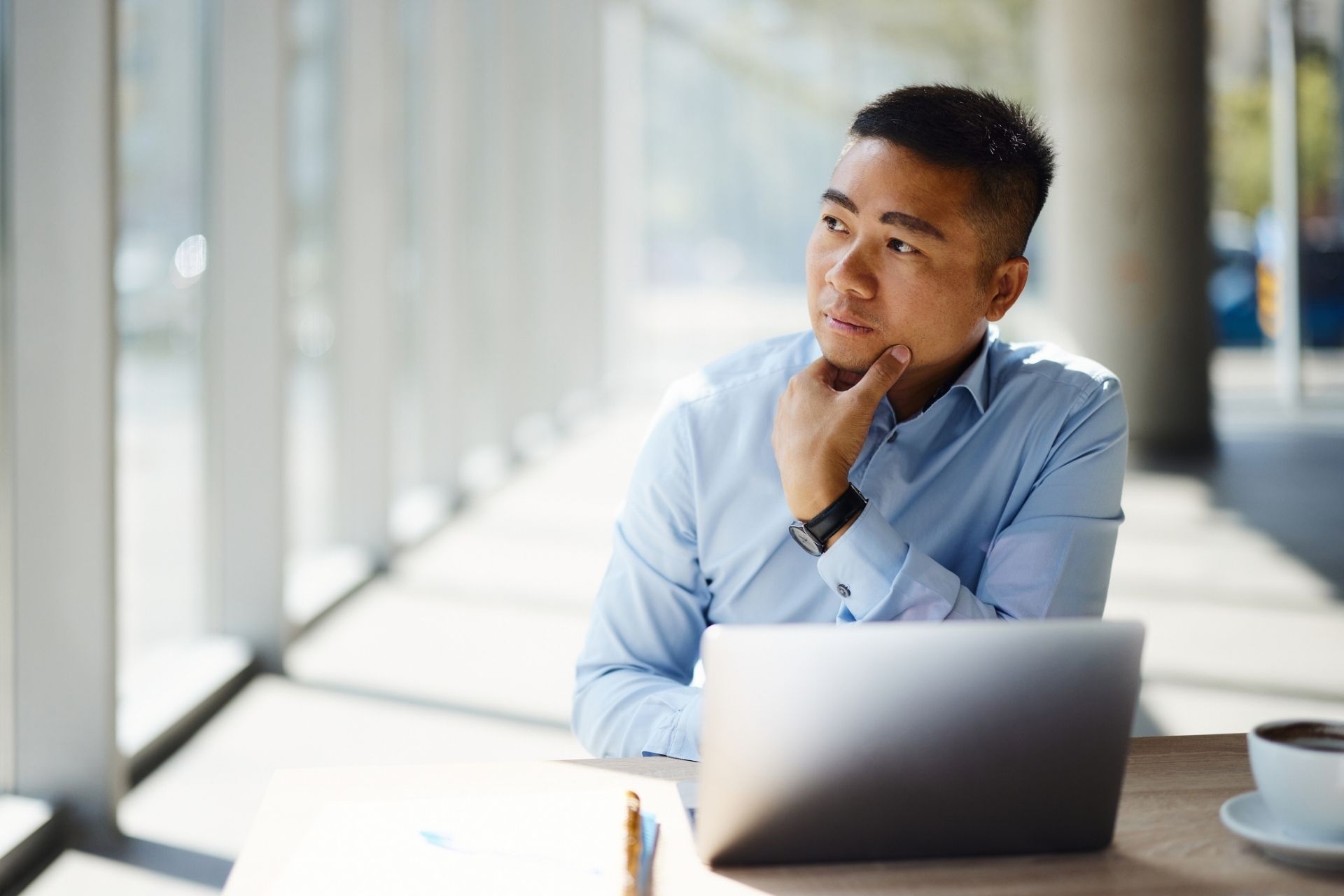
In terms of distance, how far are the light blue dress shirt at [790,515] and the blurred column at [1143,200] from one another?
23.5 feet

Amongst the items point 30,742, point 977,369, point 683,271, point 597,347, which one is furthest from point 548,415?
point 977,369

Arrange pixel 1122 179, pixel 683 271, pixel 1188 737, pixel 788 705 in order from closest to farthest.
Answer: pixel 788 705, pixel 1188 737, pixel 1122 179, pixel 683 271

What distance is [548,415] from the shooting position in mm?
9953

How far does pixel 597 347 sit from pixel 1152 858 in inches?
419

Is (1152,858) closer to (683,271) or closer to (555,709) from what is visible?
(555,709)

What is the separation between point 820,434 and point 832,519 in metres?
0.10

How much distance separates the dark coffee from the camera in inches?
40.0

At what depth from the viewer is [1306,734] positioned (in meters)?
1.03

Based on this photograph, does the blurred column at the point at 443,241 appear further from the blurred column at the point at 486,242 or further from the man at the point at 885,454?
the man at the point at 885,454

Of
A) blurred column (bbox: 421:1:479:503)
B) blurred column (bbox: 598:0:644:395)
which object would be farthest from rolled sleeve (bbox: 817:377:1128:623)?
blurred column (bbox: 598:0:644:395)

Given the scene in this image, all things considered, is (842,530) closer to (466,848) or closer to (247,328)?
(466,848)

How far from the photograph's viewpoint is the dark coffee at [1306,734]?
40.0 inches

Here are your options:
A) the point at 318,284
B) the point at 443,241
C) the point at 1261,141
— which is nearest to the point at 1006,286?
the point at 318,284

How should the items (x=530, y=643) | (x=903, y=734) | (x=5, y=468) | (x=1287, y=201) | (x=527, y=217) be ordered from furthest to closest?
1. (x=1287, y=201)
2. (x=527, y=217)
3. (x=530, y=643)
4. (x=5, y=468)
5. (x=903, y=734)
